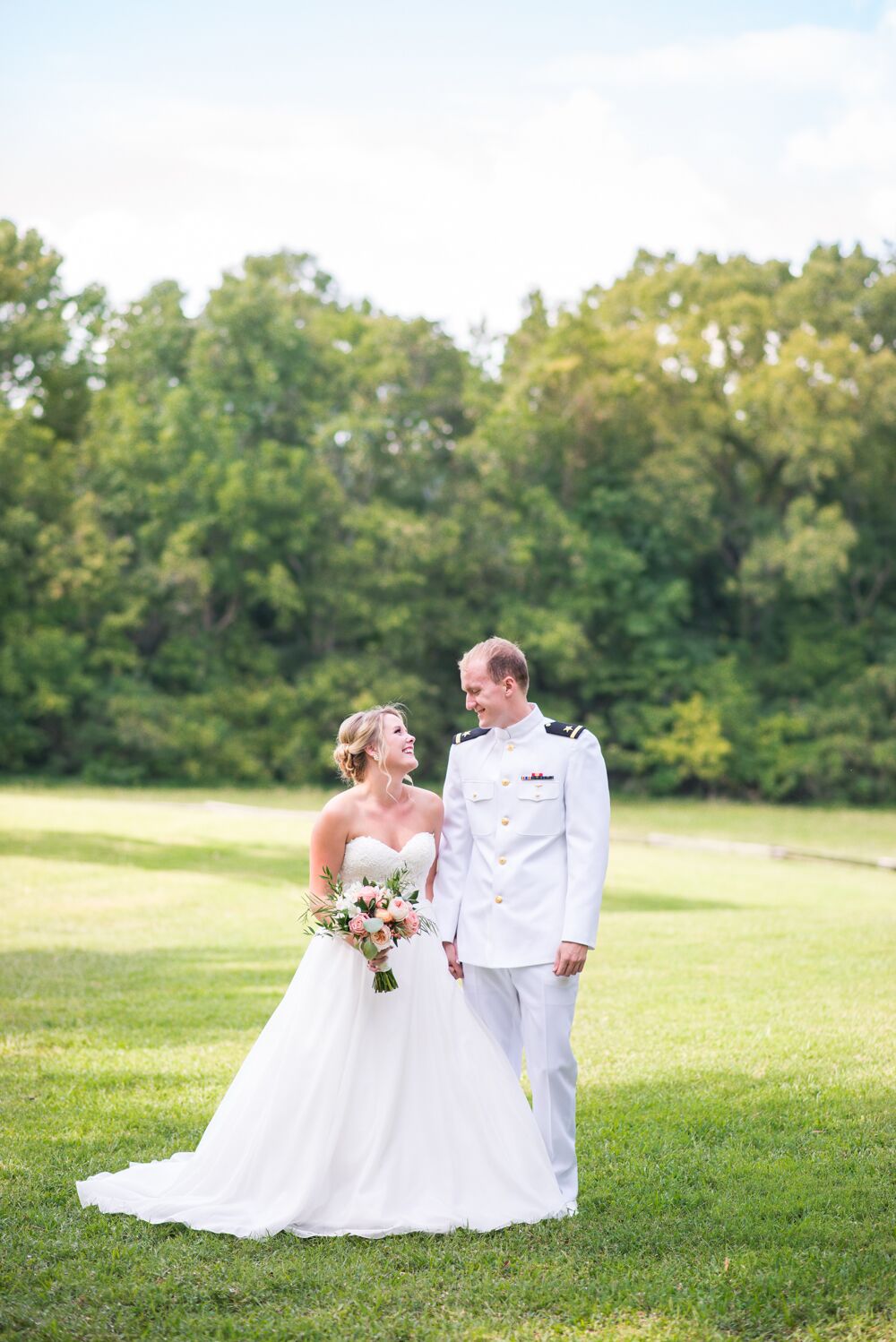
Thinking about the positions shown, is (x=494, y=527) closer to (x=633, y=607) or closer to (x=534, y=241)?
(x=633, y=607)

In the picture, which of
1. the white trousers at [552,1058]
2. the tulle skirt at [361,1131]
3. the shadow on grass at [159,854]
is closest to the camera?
the tulle skirt at [361,1131]

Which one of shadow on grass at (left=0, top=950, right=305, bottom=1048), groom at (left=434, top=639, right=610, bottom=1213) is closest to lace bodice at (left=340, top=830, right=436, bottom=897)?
groom at (left=434, top=639, right=610, bottom=1213)

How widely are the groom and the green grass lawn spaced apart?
684mm

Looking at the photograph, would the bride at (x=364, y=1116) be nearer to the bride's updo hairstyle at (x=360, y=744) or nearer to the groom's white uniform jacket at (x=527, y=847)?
the bride's updo hairstyle at (x=360, y=744)

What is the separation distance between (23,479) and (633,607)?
18458mm

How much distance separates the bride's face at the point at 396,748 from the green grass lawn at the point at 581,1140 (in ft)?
5.93

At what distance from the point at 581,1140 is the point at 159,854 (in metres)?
13.9

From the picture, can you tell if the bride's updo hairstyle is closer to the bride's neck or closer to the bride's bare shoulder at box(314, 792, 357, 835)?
the bride's neck

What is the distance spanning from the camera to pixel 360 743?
5.49 m

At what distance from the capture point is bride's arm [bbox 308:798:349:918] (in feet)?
17.7

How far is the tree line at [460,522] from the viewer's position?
125ft

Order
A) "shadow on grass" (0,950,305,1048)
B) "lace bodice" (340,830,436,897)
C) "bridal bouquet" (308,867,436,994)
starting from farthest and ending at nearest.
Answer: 1. "shadow on grass" (0,950,305,1048)
2. "lace bodice" (340,830,436,897)
3. "bridal bouquet" (308,867,436,994)

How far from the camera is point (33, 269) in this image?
128 feet

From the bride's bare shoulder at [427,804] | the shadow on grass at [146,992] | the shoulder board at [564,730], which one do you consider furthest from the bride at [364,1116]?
the shadow on grass at [146,992]
